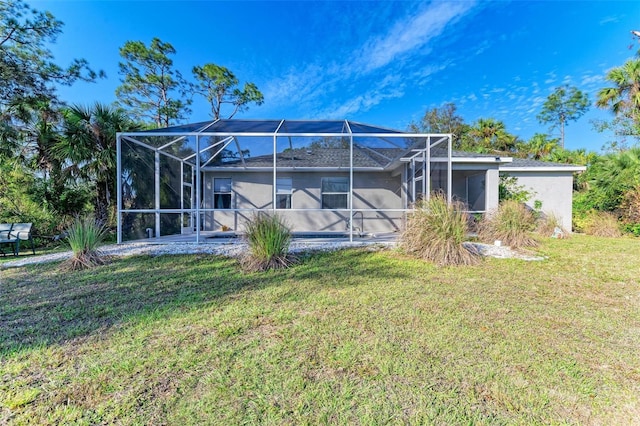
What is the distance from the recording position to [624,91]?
12586 millimetres

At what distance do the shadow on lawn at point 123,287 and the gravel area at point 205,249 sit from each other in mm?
515

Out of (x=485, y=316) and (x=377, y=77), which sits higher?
(x=377, y=77)

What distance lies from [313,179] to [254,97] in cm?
1439

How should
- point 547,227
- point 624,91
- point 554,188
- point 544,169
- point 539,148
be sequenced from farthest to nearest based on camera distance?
point 539,148
point 624,91
point 554,188
point 544,169
point 547,227

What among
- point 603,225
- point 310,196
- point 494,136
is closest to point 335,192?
point 310,196

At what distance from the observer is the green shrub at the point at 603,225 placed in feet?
32.6

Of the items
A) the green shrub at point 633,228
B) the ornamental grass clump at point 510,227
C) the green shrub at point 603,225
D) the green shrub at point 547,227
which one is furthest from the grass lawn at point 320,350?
the green shrub at point 633,228

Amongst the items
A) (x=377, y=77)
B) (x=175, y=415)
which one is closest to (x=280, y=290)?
(x=175, y=415)

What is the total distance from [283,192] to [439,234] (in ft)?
23.9

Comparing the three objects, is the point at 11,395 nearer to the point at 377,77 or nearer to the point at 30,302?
the point at 30,302

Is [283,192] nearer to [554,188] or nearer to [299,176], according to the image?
[299,176]

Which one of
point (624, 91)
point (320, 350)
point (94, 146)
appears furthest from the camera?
point (624, 91)

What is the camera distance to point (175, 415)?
5.50 feet

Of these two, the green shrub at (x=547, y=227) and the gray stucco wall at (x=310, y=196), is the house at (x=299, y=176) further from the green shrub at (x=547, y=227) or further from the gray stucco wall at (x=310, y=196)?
the green shrub at (x=547, y=227)
